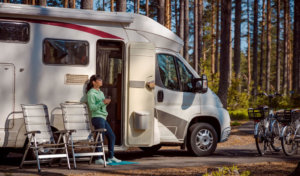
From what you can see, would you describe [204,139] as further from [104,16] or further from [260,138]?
[104,16]

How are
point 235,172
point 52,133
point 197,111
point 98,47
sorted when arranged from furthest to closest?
point 197,111, point 98,47, point 52,133, point 235,172

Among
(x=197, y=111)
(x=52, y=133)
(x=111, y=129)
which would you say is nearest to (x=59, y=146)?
(x=52, y=133)

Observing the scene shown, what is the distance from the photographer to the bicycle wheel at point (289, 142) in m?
11.2

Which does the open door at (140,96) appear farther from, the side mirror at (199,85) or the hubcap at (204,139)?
the hubcap at (204,139)

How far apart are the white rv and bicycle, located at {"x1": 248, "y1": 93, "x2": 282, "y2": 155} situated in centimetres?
71

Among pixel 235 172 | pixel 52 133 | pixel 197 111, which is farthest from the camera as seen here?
pixel 197 111

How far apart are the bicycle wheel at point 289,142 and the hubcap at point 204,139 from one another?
1698mm

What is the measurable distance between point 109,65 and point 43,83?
1510 mm

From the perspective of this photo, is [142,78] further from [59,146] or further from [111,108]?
[59,146]

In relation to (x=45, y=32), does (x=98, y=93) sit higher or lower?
lower

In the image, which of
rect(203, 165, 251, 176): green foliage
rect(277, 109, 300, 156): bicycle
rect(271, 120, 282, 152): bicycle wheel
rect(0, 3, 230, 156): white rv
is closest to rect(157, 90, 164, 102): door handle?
rect(0, 3, 230, 156): white rv

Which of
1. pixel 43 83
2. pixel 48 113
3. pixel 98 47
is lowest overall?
pixel 48 113

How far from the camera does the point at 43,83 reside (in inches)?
364

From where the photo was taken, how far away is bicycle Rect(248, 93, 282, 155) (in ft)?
36.2
